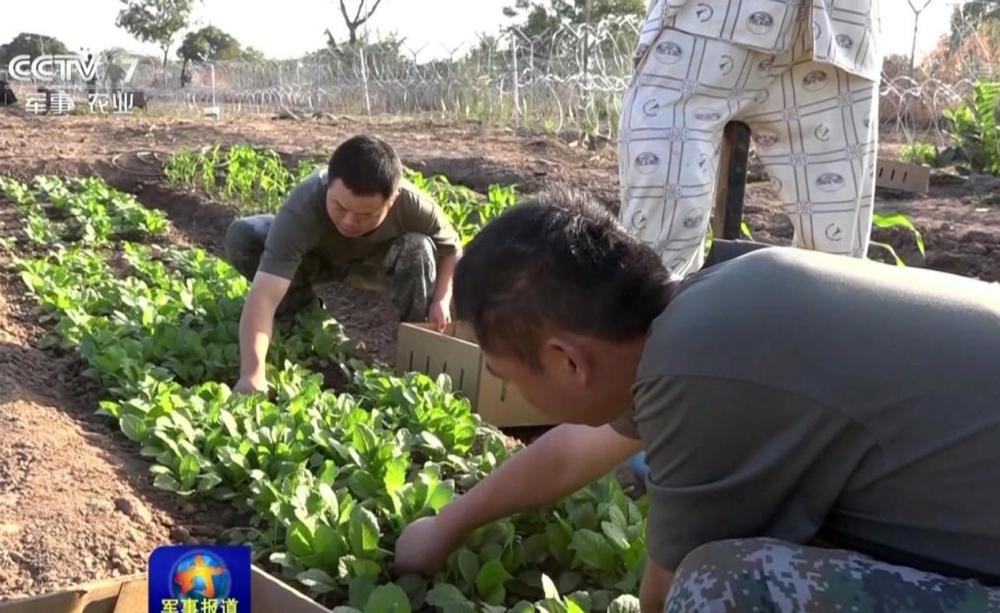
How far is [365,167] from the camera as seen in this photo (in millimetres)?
3475

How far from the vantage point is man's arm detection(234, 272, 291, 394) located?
3.43 m

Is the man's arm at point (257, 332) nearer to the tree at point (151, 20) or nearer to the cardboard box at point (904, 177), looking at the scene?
the cardboard box at point (904, 177)

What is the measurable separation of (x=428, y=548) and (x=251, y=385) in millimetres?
1332

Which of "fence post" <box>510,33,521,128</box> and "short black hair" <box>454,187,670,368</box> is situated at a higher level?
"fence post" <box>510,33,521,128</box>

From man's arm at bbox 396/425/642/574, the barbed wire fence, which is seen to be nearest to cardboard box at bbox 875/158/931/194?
the barbed wire fence

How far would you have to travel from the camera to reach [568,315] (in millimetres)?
1505

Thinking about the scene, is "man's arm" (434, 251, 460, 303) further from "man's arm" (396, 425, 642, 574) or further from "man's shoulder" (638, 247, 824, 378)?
"man's shoulder" (638, 247, 824, 378)

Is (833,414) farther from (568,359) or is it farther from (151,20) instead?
(151,20)

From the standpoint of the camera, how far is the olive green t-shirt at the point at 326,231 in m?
3.66

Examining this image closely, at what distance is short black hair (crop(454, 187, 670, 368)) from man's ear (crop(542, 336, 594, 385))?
2 cm

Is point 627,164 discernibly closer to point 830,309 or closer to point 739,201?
point 739,201

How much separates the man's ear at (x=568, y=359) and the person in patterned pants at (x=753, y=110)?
1.44 m


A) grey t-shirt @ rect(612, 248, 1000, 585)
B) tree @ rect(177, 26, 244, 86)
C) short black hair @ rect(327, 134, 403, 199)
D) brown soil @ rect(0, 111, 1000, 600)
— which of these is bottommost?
brown soil @ rect(0, 111, 1000, 600)


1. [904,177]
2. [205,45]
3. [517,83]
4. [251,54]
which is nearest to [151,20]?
[205,45]
